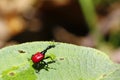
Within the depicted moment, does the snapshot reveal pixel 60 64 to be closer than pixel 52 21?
Yes

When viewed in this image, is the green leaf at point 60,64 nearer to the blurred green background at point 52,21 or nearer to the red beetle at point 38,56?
the red beetle at point 38,56

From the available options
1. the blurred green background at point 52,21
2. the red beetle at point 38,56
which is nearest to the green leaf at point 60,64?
the red beetle at point 38,56

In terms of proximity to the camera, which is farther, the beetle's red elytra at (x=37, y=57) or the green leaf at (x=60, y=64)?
the beetle's red elytra at (x=37, y=57)

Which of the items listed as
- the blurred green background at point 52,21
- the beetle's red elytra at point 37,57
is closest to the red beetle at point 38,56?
the beetle's red elytra at point 37,57

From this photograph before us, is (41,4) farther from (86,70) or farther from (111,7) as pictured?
(86,70)

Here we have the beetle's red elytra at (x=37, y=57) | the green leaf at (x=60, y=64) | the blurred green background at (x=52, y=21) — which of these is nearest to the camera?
the green leaf at (x=60, y=64)

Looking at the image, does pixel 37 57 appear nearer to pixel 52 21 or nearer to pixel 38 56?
pixel 38 56

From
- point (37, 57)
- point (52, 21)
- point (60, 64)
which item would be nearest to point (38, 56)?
point (37, 57)

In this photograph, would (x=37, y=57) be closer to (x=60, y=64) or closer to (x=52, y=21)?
(x=60, y=64)

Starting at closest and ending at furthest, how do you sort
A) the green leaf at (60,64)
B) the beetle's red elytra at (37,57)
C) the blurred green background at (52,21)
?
the green leaf at (60,64) → the beetle's red elytra at (37,57) → the blurred green background at (52,21)

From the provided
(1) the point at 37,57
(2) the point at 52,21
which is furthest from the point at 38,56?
(2) the point at 52,21
